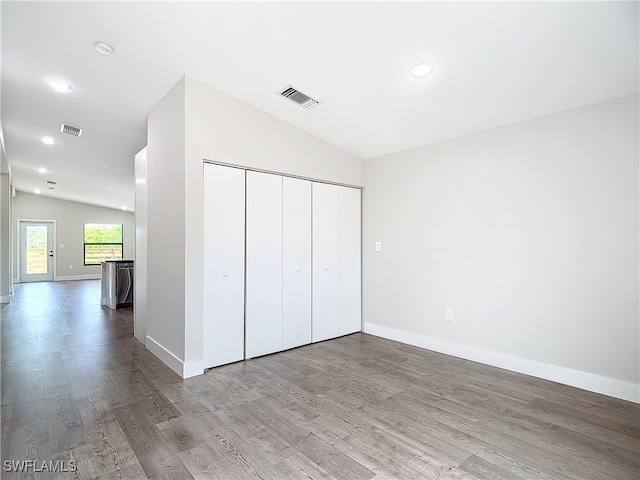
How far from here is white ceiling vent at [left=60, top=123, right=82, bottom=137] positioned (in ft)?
14.8

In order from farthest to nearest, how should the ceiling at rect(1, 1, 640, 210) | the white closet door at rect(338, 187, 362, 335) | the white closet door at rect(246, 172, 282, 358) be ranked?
the white closet door at rect(338, 187, 362, 335) < the white closet door at rect(246, 172, 282, 358) < the ceiling at rect(1, 1, 640, 210)

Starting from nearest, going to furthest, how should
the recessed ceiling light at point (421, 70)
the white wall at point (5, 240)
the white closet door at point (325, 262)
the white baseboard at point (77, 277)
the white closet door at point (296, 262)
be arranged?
the recessed ceiling light at point (421, 70) → the white closet door at point (296, 262) → the white closet door at point (325, 262) → the white wall at point (5, 240) → the white baseboard at point (77, 277)

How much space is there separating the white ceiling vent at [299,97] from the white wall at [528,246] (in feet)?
4.70

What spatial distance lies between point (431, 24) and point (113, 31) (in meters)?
2.33

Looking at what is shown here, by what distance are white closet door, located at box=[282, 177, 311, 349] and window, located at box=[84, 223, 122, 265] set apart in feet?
33.9

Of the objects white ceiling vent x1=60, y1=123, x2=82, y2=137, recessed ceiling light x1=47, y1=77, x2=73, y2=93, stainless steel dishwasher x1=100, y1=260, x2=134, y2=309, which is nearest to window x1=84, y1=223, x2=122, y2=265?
stainless steel dishwasher x1=100, y1=260, x2=134, y2=309

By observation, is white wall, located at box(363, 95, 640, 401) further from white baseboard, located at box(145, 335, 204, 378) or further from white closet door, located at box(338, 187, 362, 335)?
Result: white baseboard, located at box(145, 335, 204, 378)

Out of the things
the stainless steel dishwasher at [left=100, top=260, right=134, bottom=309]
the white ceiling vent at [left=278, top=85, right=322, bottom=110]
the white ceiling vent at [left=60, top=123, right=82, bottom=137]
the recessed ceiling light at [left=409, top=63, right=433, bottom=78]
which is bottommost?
the stainless steel dishwasher at [left=100, top=260, right=134, bottom=309]

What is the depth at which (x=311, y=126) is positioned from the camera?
3.89 metres

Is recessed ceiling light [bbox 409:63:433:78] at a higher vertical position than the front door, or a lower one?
higher

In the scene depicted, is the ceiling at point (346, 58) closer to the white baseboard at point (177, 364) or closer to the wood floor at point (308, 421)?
the wood floor at point (308, 421)

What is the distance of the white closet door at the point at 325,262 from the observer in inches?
166

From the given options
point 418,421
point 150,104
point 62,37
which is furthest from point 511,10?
point 150,104

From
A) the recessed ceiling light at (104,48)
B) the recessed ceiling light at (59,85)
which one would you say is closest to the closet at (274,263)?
the recessed ceiling light at (104,48)
